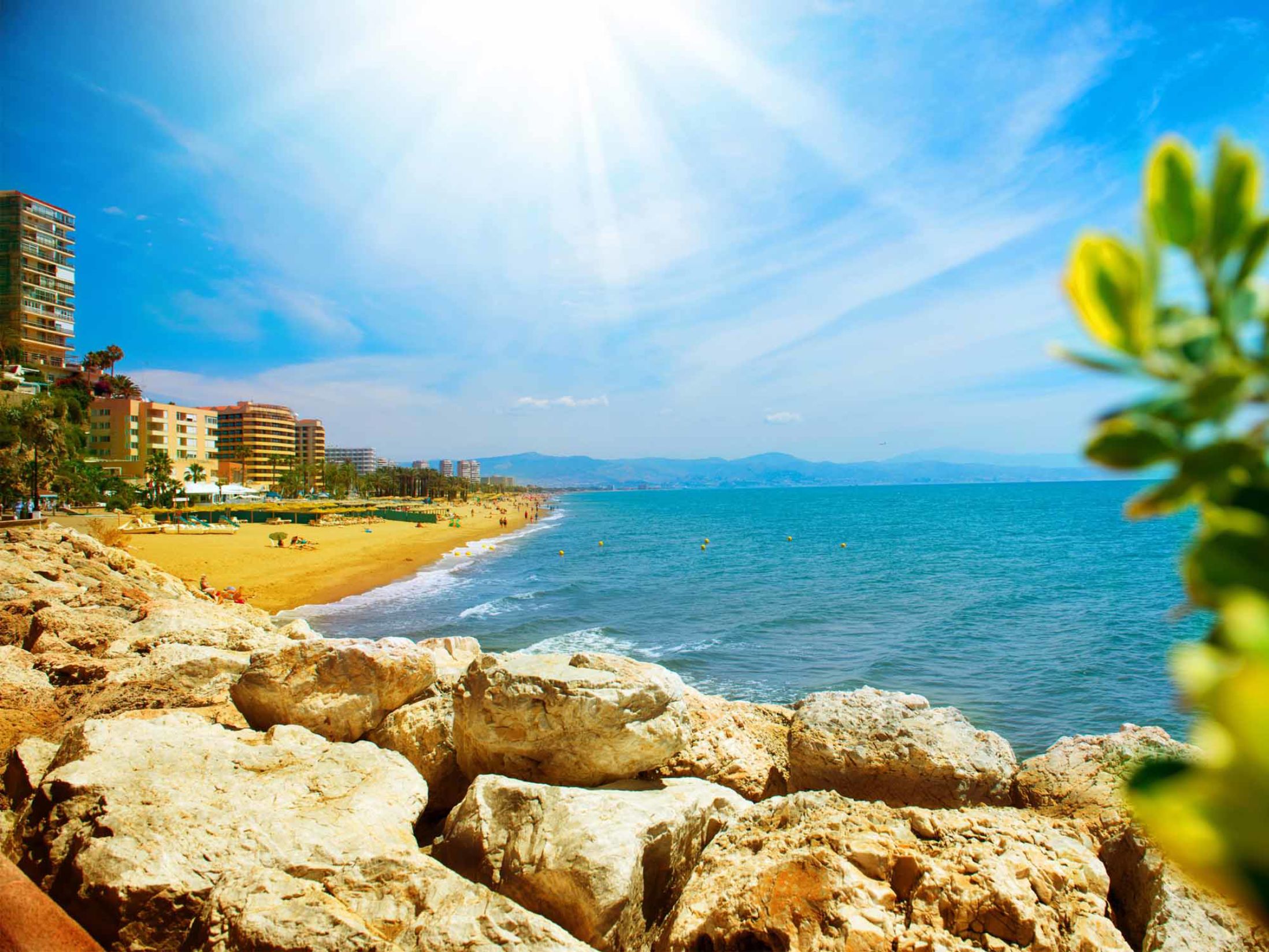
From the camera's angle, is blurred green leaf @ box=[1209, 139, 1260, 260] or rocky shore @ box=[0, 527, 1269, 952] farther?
rocky shore @ box=[0, 527, 1269, 952]

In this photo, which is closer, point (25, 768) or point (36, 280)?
point (25, 768)

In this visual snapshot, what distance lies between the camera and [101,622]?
964cm

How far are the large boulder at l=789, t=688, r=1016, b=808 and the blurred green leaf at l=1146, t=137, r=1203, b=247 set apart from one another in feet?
23.9

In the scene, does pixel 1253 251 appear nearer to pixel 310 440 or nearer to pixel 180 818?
pixel 180 818

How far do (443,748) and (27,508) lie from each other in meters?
48.0

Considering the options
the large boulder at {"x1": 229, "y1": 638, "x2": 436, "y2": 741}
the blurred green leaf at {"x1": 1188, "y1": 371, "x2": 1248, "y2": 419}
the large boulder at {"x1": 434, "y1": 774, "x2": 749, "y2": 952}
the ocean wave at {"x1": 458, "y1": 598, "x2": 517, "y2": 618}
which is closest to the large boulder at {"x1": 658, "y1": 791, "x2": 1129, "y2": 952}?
the large boulder at {"x1": 434, "y1": 774, "x2": 749, "y2": 952}

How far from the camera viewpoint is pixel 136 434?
9194 cm

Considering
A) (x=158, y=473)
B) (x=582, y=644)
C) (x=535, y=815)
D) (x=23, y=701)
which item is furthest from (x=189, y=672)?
(x=158, y=473)

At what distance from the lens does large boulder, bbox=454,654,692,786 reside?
6.64 meters

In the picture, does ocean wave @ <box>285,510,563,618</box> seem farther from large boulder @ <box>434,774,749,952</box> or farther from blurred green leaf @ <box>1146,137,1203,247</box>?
blurred green leaf @ <box>1146,137,1203,247</box>

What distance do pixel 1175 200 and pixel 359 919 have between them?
15.9 feet

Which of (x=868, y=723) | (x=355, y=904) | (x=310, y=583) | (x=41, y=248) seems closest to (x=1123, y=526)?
(x=310, y=583)

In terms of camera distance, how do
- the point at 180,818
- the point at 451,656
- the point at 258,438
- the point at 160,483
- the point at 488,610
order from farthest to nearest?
1. the point at 258,438
2. the point at 160,483
3. the point at 488,610
4. the point at 451,656
5. the point at 180,818

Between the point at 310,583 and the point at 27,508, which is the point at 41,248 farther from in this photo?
the point at 310,583
